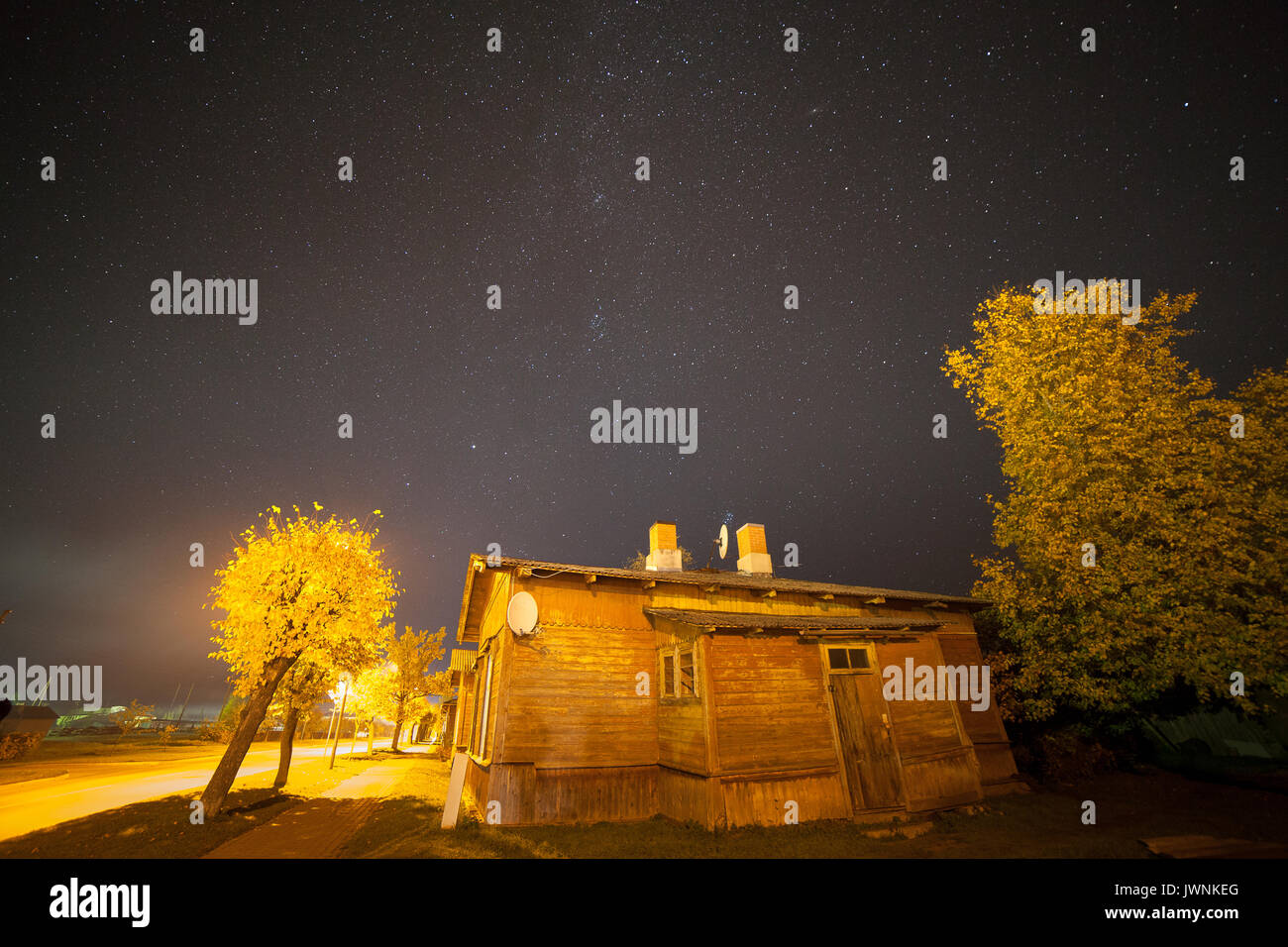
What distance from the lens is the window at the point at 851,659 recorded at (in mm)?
13336

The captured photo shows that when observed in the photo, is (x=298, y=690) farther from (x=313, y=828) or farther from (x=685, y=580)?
(x=685, y=580)

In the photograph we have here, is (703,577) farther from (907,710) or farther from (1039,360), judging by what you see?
(1039,360)

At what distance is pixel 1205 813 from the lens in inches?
475

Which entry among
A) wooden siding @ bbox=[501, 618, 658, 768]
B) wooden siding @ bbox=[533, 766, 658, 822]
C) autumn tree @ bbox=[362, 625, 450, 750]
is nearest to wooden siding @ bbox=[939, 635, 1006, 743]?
wooden siding @ bbox=[501, 618, 658, 768]

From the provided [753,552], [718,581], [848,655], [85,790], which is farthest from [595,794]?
[85,790]

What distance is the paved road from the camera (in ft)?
40.1

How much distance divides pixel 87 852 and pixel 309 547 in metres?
7.42

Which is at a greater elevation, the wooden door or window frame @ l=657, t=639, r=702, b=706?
window frame @ l=657, t=639, r=702, b=706

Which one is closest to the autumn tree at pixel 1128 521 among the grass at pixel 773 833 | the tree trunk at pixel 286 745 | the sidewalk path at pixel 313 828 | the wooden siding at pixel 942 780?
the grass at pixel 773 833

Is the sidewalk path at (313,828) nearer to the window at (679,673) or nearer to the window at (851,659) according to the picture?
the window at (679,673)

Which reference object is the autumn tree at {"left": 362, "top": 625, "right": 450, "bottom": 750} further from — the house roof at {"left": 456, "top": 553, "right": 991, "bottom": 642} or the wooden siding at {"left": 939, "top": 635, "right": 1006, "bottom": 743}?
the wooden siding at {"left": 939, "top": 635, "right": 1006, "bottom": 743}

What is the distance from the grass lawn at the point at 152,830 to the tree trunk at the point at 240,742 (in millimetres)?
509

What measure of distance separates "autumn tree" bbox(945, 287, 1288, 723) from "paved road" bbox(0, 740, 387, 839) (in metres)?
26.7

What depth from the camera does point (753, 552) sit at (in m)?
20.7
